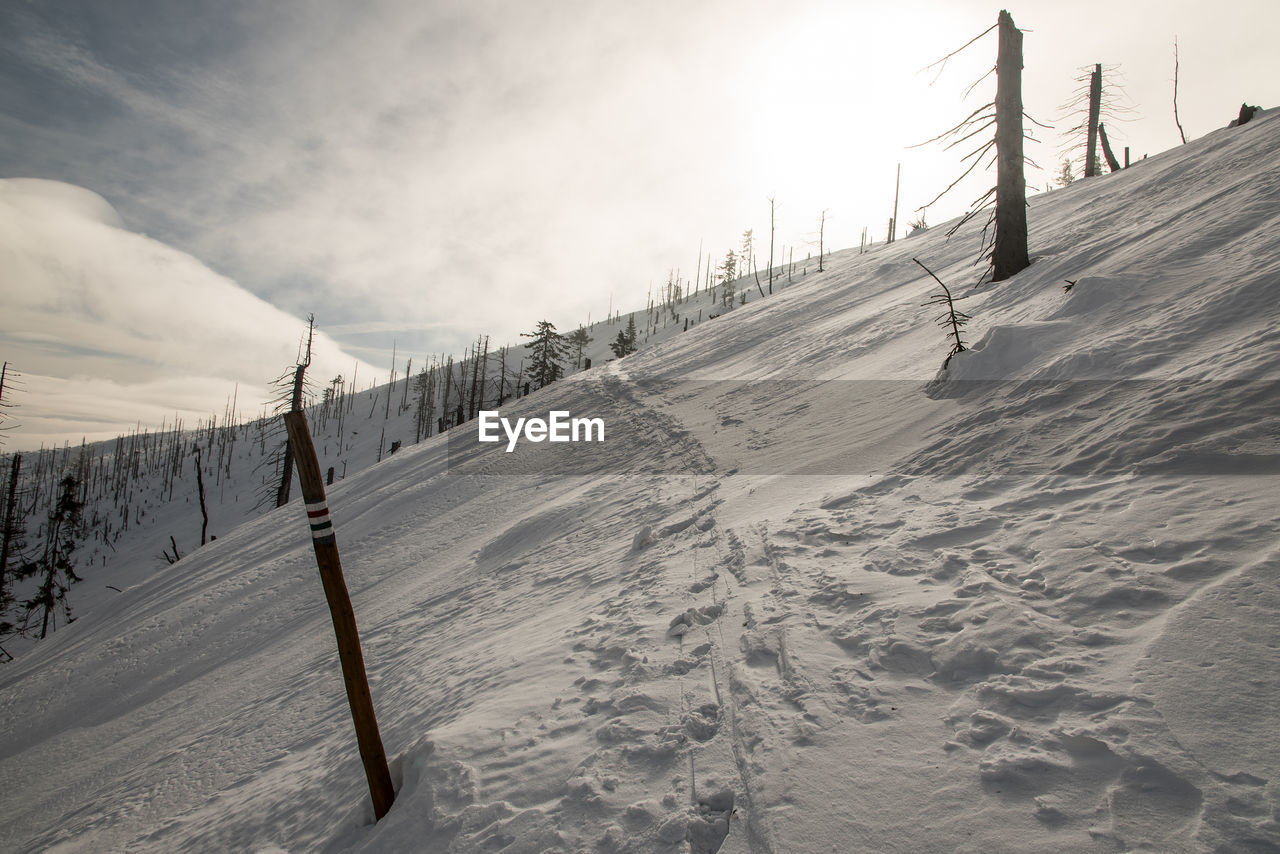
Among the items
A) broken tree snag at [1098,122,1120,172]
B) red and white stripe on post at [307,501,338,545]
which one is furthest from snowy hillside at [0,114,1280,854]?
broken tree snag at [1098,122,1120,172]

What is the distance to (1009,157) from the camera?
31.8 ft

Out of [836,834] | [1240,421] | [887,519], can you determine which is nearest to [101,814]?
[836,834]

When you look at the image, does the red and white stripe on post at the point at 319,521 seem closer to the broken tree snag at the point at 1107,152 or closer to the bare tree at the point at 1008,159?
the bare tree at the point at 1008,159

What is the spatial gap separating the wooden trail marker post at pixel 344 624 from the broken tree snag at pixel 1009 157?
11.5 meters

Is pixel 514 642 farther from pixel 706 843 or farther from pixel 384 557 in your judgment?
pixel 384 557

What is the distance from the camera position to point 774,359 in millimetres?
13328

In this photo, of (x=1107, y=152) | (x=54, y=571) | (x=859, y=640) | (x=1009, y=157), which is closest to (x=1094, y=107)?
(x=1107, y=152)

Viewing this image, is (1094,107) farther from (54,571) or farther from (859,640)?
(54,571)

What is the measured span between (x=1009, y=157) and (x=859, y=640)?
10892 millimetres

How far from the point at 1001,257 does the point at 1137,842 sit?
10.7 metres

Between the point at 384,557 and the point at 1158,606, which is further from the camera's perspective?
the point at 384,557

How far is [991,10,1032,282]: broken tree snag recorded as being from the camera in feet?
31.2

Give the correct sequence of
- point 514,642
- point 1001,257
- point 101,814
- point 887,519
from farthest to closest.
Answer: point 1001,257 < point 101,814 < point 514,642 < point 887,519

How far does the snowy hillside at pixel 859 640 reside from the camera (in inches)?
83.9
